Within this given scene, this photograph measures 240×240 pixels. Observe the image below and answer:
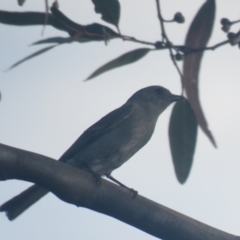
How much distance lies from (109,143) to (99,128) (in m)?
0.30

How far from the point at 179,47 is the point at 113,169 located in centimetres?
184

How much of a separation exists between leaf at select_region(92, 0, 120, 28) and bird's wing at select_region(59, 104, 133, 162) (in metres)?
1.60

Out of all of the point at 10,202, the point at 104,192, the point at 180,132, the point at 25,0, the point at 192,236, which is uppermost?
the point at 25,0

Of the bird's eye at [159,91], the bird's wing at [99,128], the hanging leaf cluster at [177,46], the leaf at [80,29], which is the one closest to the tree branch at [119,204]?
the hanging leaf cluster at [177,46]

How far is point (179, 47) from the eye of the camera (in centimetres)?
223

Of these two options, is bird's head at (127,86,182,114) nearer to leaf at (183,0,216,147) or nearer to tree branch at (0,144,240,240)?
leaf at (183,0,216,147)

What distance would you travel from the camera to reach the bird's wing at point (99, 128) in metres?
3.97

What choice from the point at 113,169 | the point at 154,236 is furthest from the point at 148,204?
the point at 113,169

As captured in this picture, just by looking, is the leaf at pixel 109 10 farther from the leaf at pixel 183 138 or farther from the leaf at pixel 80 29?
the leaf at pixel 183 138

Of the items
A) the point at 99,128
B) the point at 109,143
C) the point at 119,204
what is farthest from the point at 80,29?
the point at 99,128

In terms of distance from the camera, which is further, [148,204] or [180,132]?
[180,132]

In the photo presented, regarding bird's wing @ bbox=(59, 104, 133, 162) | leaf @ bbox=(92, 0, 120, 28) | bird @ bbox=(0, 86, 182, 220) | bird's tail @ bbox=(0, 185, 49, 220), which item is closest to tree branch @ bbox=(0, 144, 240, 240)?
leaf @ bbox=(92, 0, 120, 28)

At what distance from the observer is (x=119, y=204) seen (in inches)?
86.0

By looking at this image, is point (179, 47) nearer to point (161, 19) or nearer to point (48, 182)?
point (161, 19)
